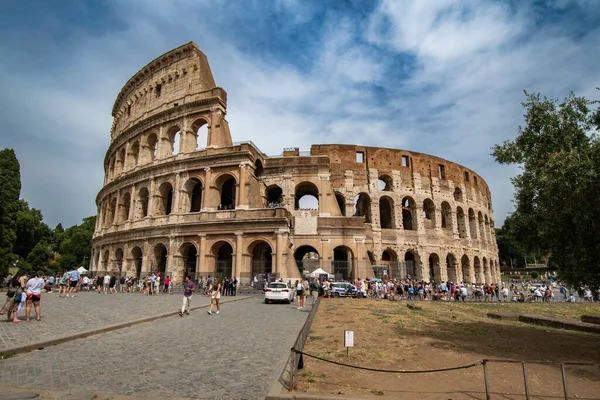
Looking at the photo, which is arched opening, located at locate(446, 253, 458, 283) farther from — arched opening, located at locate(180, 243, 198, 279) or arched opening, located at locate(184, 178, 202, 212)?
arched opening, located at locate(184, 178, 202, 212)

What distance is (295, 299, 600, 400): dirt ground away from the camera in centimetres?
485

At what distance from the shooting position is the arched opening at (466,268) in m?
34.0

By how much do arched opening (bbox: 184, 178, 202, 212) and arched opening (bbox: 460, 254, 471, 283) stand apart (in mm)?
26008

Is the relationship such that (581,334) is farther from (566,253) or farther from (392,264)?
(392,264)

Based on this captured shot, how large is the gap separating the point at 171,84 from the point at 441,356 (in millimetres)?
→ 30856

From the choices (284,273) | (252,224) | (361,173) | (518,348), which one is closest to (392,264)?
(361,173)

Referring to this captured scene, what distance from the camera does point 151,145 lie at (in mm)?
31312

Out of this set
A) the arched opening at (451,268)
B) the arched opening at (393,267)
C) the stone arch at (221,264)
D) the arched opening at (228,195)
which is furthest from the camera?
the arched opening at (451,268)

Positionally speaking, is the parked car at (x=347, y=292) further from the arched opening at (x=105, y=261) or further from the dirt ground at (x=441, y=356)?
the arched opening at (x=105, y=261)

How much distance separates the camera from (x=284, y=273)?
75.3 feet

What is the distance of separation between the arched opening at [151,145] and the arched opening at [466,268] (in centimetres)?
3145

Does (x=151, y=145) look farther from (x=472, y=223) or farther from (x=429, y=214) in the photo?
(x=472, y=223)

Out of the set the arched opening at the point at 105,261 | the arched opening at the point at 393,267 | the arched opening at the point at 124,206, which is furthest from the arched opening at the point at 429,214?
the arched opening at the point at 105,261

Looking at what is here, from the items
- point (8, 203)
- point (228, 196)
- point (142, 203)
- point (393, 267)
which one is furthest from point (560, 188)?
point (8, 203)
